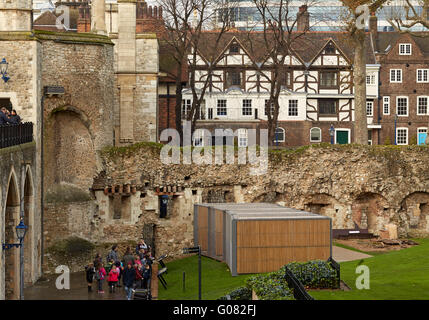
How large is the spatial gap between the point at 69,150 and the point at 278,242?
36.1 ft

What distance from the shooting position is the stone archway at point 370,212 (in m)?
44.0

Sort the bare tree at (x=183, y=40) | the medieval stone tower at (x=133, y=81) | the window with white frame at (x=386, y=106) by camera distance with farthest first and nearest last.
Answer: the window with white frame at (x=386, y=106) → the bare tree at (x=183, y=40) → the medieval stone tower at (x=133, y=81)

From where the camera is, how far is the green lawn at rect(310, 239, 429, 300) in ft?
77.0

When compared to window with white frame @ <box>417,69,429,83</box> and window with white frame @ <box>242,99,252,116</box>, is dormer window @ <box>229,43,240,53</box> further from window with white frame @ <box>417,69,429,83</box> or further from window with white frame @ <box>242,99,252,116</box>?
window with white frame @ <box>417,69,429,83</box>

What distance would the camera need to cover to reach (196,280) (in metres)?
35.1

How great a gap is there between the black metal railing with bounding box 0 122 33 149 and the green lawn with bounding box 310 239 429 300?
11589mm

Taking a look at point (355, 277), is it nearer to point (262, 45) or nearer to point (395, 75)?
point (262, 45)

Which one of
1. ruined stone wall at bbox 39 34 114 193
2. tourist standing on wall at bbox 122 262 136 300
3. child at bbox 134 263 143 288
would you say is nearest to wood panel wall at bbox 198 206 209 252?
ruined stone wall at bbox 39 34 114 193

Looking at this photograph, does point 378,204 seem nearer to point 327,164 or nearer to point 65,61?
point 327,164

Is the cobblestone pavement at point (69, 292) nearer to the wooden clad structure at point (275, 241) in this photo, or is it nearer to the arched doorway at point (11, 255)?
the arched doorway at point (11, 255)

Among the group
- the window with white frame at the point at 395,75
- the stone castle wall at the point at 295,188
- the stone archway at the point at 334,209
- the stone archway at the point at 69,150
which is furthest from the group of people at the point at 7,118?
the window with white frame at the point at 395,75

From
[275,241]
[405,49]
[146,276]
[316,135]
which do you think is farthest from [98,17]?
[405,49]

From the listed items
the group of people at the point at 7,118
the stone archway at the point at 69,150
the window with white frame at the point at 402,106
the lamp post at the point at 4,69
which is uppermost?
the window with white frame at the point at 402,106

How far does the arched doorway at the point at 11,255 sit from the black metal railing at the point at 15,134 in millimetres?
2111
